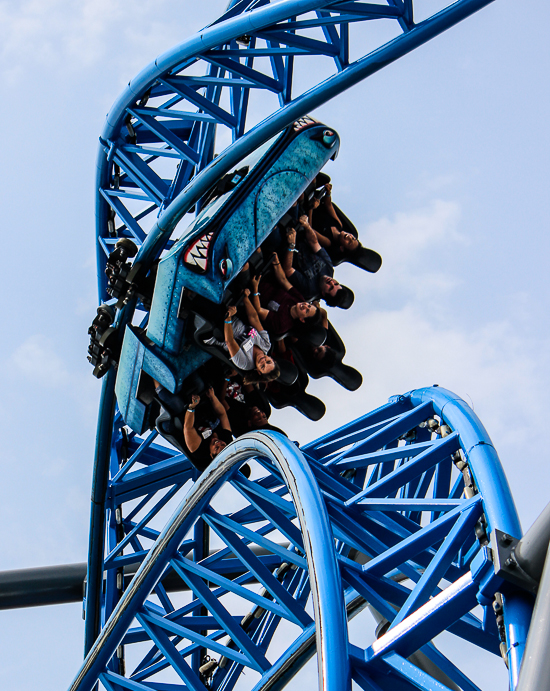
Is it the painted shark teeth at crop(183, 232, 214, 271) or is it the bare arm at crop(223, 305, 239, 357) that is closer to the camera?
the painted shark teeth at crop(183, 232, 214, 271)

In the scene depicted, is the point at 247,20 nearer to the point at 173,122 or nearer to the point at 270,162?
the point at 270,162

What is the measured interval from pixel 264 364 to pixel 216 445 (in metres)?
1.29

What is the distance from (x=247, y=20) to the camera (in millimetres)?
8547

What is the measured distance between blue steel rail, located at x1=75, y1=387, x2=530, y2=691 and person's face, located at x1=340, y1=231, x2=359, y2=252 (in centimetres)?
294

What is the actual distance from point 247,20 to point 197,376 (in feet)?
12.8

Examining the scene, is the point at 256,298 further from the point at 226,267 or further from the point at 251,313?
the point at 226,267

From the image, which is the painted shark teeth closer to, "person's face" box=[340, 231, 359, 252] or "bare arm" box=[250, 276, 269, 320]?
"bare arm" box=[250, 276, 269, 320]

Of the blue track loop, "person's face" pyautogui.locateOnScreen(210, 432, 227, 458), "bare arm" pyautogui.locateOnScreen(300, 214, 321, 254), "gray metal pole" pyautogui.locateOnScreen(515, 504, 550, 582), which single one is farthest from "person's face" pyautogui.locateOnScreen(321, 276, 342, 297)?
"gray metal pole" pyautogui.locateOnScreen(515, 504, 550, 582)

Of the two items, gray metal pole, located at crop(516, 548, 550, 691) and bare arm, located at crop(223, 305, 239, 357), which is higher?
bare arm, located at crop(223, 305, 239, 357)

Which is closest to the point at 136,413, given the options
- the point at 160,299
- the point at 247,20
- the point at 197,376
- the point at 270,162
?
the point at 197,376

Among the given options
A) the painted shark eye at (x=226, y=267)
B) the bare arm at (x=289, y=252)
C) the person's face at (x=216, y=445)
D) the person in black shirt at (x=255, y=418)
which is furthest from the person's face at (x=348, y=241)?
the person's face at (x=216, y=445)

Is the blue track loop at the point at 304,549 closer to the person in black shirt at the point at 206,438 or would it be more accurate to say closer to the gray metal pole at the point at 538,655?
the gray metal pole at the point at 538,655

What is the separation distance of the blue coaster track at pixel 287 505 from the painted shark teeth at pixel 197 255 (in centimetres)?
52

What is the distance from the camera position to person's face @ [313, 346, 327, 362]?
1118 cm
